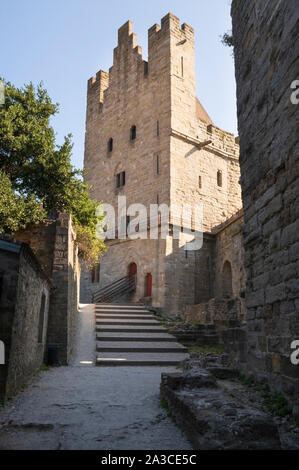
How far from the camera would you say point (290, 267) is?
438 cm

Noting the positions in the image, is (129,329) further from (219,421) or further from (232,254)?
(219,421)

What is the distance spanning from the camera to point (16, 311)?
4.71 metres

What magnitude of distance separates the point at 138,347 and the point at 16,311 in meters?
5.54

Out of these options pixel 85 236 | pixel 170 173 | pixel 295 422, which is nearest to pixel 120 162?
pixel 170 173

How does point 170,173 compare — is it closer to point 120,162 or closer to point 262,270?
point 120,162

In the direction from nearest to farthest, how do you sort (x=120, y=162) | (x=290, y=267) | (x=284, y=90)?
(x=290, y=267), (x=284, y=90), (x=120, y=162)

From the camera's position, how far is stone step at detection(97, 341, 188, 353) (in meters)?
9.48

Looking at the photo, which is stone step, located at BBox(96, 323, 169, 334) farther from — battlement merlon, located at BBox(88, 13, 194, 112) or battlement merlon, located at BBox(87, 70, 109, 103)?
battlement merlon, located at BBox(87, 70, 109, 103)

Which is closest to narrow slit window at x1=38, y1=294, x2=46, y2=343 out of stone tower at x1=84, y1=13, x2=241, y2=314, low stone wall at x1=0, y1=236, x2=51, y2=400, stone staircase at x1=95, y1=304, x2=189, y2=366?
low stone wall at x1=0, y1=236, x2=51, y2=400


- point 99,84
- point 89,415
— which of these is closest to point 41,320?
point 89,415

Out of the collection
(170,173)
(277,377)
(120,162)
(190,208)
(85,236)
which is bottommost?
(277,377)

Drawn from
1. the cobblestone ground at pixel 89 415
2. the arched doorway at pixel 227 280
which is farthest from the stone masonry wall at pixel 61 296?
the arched doorway at pixel 227 280

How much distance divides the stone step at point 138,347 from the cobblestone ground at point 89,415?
2.60 metres
